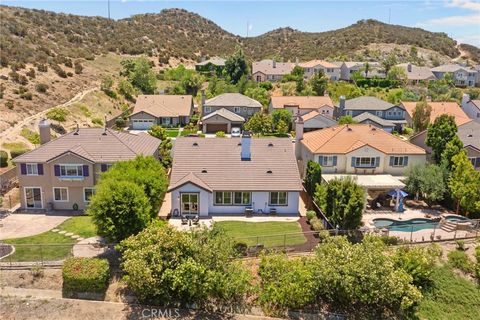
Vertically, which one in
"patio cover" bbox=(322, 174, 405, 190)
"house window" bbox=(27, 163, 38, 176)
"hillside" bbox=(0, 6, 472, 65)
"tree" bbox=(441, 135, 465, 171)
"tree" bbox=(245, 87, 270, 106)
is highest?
"hillside" bbox=(0, 6, 472, 65)

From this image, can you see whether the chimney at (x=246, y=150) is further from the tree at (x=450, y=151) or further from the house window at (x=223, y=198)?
the tree at (x=450, y=151)

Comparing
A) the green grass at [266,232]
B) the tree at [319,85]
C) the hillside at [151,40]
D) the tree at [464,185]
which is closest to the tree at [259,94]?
the tree at [319,85]

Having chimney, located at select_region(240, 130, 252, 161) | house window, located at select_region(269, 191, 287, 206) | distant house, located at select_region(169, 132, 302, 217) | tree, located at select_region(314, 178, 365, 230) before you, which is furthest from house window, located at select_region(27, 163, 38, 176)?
tree, located at select_region(314, 178, 365, 230)

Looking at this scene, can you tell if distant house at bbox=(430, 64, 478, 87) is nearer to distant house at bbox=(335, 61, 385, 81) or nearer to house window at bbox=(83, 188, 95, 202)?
distant house at bbox=(335, 61, 385, 81)

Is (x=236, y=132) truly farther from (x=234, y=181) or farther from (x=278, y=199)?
(x=278, y=199)

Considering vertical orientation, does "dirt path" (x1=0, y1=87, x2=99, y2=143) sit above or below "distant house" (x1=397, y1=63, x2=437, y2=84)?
below

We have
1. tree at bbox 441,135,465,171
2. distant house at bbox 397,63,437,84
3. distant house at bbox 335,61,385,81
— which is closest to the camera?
tree at bbox 441,135,465,171

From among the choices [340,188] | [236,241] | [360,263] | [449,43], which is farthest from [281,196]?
[449,43]
